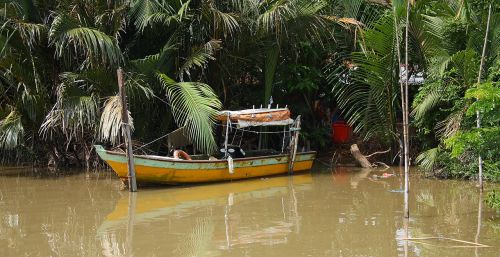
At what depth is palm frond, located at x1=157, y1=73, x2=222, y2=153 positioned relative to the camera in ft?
40.5

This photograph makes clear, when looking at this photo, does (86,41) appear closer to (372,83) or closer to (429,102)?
(372,83)

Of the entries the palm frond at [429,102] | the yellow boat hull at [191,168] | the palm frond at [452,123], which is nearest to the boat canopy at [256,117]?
the yellow boat hull at [191,168]

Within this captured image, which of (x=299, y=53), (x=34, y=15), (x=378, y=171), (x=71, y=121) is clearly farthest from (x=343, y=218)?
(x=34, y=15)

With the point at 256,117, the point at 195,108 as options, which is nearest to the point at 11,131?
the point at 195,108

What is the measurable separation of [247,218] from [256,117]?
3968 millimetres

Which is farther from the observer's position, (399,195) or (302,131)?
(302,131)

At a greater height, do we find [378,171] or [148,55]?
[148,55]

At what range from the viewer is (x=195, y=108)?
41.0 feet

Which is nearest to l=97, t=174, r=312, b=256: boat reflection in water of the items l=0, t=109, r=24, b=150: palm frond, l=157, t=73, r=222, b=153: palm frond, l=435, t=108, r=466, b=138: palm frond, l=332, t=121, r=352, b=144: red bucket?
l=157, t=73, r=222, b=153: palm frond

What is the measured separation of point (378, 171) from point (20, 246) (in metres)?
8.89

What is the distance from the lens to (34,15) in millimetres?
14016

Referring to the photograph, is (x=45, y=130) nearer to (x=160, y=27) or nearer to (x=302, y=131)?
(x=160, y=27)

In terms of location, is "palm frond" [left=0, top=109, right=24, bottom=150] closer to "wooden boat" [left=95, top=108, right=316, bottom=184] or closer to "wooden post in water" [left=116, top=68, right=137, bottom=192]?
"wooden boat" [left=95, top=108, right=316, bottom=184]

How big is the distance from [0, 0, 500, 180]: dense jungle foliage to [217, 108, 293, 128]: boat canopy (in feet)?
1.40
